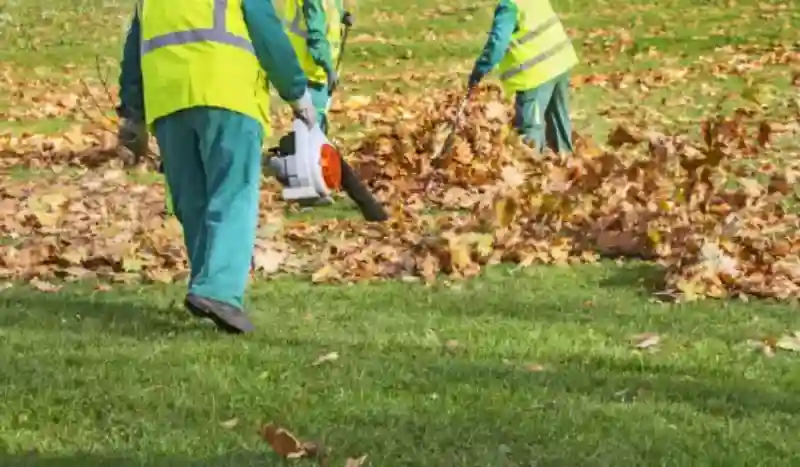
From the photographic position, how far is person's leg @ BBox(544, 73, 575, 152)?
11.6m

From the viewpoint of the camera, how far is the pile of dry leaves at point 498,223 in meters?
7.74

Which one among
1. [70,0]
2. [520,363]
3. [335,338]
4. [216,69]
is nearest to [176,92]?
[216,69]

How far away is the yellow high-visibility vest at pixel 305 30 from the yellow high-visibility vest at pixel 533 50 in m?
1.41

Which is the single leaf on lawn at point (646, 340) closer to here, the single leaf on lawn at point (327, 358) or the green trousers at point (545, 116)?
the single leaf on lawn at point (327, 358)

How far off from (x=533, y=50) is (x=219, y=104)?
5.43m

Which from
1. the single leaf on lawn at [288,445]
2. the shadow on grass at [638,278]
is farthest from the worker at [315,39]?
the single leaf on lawn at [288,445]

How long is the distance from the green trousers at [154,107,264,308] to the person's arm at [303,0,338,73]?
144 inches

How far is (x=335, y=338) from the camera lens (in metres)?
6.27

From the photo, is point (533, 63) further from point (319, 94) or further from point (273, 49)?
point (273, 49)

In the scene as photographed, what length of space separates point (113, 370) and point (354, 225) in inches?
152

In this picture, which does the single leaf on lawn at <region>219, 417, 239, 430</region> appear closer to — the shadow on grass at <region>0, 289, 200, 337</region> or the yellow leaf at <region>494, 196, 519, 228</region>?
the shadow on grass at <region>0, 289, 200, 337</region>

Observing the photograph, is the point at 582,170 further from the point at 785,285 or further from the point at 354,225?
the point at 785,285

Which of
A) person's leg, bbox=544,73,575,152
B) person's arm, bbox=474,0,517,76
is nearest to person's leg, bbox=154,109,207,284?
person's arm, bbox=474,0,517,76

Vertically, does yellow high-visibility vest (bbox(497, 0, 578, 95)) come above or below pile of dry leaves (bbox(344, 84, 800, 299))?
above
